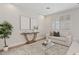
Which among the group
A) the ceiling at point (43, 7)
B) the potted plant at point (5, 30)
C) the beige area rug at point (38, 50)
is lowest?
the beige area rug at point (38, 50)

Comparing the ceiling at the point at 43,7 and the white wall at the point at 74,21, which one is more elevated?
the ceiling at the point at 43,7

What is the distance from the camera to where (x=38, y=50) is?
162cm

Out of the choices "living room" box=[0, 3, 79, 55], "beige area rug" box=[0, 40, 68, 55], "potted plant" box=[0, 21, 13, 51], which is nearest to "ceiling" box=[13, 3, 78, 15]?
"living room" box=[0, 3, 79, 55]

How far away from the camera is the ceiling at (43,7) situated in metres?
1.59

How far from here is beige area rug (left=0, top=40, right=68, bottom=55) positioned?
1.58 meters

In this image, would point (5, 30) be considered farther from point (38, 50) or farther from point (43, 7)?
point (43, 7)

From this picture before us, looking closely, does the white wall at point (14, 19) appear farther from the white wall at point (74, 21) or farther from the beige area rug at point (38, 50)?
the white wall at point (74, 21)

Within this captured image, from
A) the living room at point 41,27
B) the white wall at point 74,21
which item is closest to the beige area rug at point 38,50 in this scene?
the living room at point 41,27

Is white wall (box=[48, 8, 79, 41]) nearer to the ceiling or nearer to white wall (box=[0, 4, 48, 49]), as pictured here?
the ceiling

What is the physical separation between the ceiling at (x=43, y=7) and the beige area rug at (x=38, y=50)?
70cm

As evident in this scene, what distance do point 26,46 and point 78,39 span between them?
1071 mm

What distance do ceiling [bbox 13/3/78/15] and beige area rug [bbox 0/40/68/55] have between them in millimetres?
699

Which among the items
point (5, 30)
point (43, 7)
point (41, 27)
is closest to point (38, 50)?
point (41, 27)

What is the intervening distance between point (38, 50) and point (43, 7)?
90 centimetres
